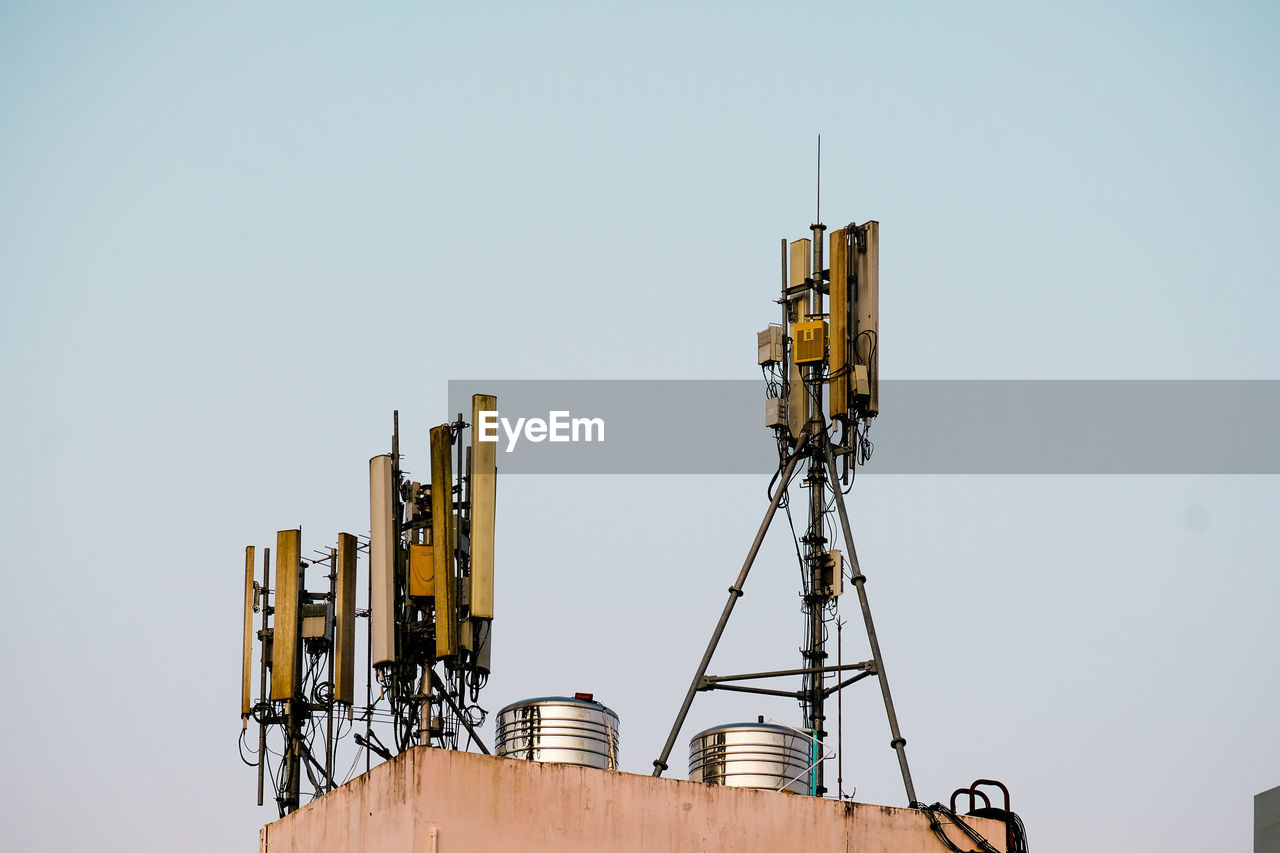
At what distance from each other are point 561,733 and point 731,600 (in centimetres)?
604

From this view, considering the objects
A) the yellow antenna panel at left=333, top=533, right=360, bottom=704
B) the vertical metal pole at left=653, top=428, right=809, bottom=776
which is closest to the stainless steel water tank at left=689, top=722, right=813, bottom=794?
the vertical metal pole at left=653, top=428, right=809, bottom=776

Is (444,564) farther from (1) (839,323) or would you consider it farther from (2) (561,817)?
(1) (839,323)

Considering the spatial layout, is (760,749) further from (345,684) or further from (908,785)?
(345,684)

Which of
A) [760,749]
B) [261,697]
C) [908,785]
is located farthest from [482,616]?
[261,697]

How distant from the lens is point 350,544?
5059 centimetres

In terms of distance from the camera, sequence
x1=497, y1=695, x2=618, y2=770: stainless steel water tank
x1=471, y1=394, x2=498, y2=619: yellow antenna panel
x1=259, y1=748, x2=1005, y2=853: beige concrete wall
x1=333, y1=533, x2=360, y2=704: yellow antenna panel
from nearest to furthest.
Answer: x1=259, y1=748, x2=1005, y2=853: beige concrete wall, x1=497, y1=695, x2=618, y2=770: stainless steel water tank, x1=471, y1=394, x2=498, y2=619: yellow antenna panel, x1=333, y1=533, x2=360, y2=704: yellow antenna panel

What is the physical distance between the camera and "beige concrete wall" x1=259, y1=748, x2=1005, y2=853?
1390 inches

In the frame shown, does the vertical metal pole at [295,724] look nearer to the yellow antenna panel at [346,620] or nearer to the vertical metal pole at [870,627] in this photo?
the yellow antenna panel at [346,620]

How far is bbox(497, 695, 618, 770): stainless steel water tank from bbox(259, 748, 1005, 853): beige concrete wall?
229cm

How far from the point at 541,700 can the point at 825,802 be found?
5.19 meters

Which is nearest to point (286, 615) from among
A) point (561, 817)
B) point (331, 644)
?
point (331, 644)

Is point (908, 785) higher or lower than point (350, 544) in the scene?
lower

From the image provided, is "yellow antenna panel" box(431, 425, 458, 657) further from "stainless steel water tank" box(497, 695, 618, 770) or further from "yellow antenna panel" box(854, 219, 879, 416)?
"yellow antenna panel" box(854, 219, 879, 416)

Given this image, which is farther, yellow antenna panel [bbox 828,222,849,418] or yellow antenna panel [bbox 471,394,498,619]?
yellow antenna panel [bbox 828,222,849,418]
